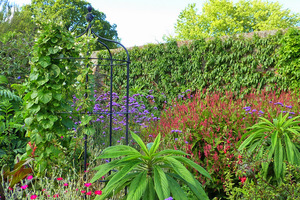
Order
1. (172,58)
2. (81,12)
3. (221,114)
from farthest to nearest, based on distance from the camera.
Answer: (81,12), (172,58), (221,114)

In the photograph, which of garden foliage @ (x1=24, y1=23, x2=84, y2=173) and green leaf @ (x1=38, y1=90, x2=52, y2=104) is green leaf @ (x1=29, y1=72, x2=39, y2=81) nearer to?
garden foliage @ (x1=24, y1=23, x2=84, y2=173)

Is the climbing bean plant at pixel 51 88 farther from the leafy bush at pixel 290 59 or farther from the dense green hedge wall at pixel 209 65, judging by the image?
the leafy bush at pixel 290 59

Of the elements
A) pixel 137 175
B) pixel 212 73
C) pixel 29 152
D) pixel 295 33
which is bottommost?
pixel 29 152

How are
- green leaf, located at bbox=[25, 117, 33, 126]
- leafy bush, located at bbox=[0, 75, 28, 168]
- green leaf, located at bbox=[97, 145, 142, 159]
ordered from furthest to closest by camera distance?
leafy bush, located at bbox=[0, 75, 28, 168]
green leaf, located at bbox=[25, 117, 33, 126]
green leaf, located at bbox=[97, 145, 142, 159]

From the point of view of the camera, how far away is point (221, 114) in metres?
3.85

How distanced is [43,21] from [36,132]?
3.98 ft

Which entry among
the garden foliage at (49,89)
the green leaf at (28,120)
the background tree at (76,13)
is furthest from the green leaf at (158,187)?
the background tree at (76,13)

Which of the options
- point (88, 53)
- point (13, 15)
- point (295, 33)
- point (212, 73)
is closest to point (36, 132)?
point (88, 53)

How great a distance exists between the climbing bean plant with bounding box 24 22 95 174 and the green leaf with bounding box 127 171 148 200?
123cm

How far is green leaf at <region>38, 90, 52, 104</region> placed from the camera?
274 cm

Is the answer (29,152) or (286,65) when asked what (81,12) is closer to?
(286,65)

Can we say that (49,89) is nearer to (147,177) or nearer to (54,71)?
(54,71)

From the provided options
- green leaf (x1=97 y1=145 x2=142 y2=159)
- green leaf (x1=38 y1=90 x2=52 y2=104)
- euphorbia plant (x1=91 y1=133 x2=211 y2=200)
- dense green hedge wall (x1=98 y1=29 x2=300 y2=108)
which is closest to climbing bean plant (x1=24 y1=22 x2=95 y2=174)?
green leaf (x1=38 y1=90 x2=52 y2=104)

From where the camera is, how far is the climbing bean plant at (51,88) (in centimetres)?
279
